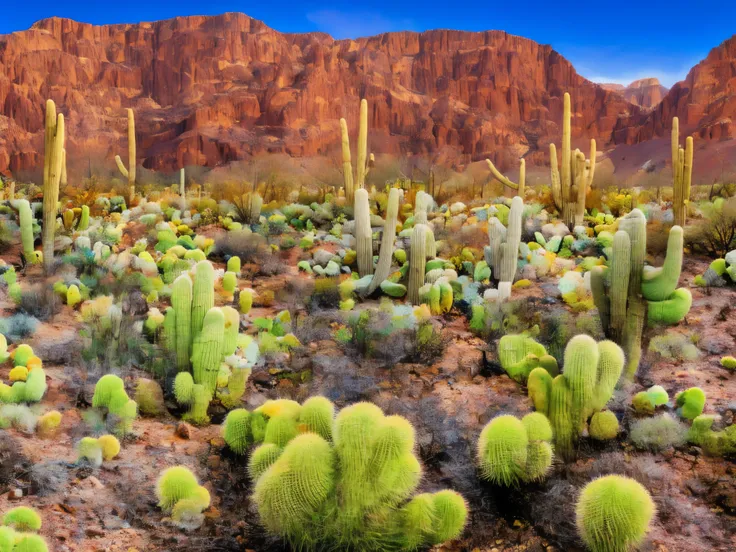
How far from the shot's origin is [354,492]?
9.18ft

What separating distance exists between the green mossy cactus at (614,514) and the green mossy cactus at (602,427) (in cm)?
108

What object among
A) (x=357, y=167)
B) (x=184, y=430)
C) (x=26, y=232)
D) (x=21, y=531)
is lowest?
(x=21, y=531)

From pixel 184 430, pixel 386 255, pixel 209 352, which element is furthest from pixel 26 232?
pixel 184 430

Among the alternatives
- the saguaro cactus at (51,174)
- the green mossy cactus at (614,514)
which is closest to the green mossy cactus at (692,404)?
the green mossy cactus at (614,514)

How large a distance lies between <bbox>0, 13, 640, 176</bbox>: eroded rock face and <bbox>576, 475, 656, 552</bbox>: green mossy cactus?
43.8 meters

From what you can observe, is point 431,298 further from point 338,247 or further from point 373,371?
point 338,247

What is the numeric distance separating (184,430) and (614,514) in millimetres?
2506

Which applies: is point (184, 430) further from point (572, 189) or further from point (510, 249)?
point (572, 189)

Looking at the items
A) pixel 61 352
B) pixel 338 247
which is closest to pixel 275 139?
pixel 338 247

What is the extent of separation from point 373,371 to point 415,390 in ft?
1.36

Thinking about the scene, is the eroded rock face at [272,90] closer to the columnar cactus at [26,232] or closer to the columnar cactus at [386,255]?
the columnar cactus at [26,232]

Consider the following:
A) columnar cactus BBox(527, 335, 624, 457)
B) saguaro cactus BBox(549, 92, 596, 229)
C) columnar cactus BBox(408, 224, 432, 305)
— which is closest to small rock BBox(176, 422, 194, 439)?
columnar cactus BBox(527, 335, 624, 457)

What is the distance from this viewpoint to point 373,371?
5145mm

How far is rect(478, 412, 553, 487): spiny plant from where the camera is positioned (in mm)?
3348
